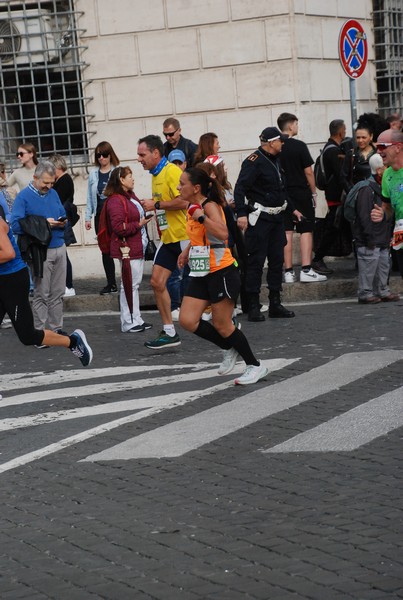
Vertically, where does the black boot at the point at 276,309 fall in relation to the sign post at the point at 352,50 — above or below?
below

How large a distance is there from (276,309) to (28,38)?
259 inches

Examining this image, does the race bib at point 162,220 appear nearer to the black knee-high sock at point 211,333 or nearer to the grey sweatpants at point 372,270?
the black knee-high sock at point 211,333

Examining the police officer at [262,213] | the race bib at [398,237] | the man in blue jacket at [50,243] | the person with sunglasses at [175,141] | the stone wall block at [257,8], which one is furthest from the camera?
the stone wall block at [257,8]

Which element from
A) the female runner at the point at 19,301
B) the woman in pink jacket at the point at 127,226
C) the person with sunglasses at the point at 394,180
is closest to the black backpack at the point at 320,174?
the woman in pink jacket at the point at 127,226

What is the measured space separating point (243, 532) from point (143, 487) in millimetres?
1068

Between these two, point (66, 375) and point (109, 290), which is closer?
point (66, 375)

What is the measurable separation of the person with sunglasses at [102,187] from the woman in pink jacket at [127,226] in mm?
2071

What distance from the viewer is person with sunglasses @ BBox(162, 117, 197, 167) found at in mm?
14977

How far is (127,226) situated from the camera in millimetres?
12867

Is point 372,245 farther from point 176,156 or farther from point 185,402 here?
point 185,402

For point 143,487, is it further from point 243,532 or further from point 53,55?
point 53,55

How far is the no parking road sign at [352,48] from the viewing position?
1628cm

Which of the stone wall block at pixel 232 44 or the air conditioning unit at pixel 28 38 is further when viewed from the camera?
the air conditioning unit at pixel 28 38

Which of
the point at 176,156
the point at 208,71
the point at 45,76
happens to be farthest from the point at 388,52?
the point at 176,156
